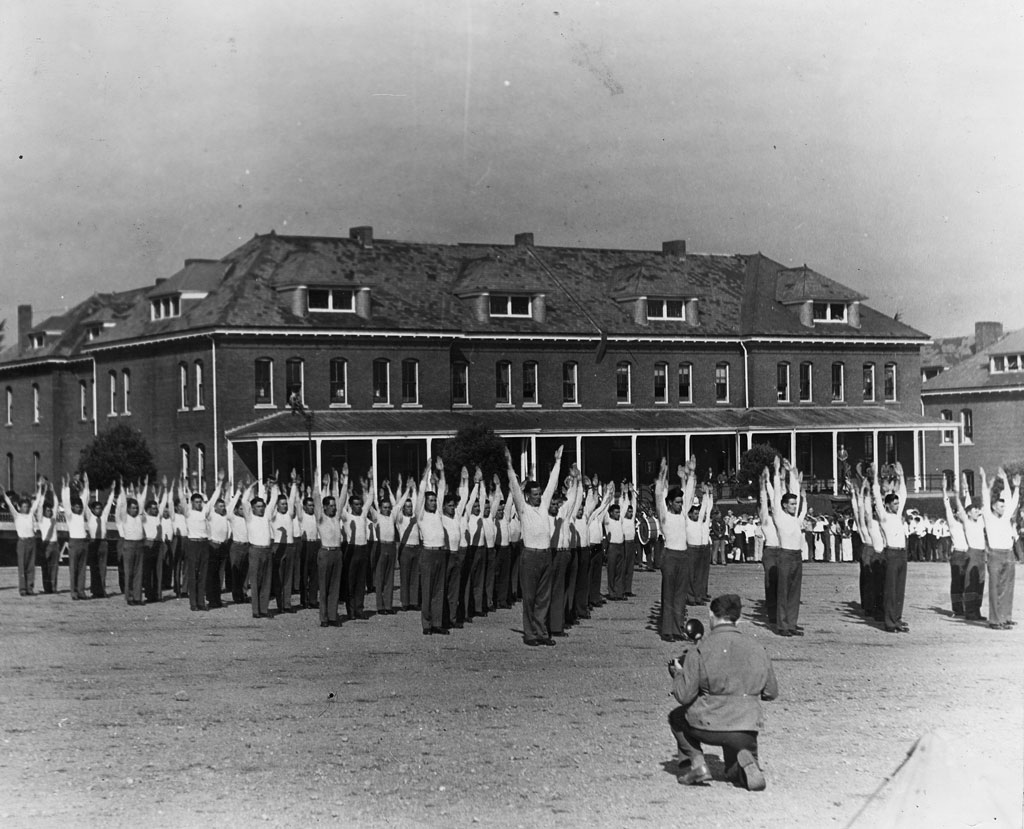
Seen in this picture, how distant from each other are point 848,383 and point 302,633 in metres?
45.5

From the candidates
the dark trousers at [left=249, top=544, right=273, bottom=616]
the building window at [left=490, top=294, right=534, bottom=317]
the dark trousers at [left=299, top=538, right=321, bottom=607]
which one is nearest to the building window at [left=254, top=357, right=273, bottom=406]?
the building window at [left=490, top=294, right=534, bottom=317]

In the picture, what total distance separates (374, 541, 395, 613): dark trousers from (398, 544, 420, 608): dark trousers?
0.19 meters

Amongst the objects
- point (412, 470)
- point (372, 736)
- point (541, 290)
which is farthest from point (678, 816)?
point (541, 290)

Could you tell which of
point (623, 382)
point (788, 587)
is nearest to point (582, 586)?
point (788, 587)

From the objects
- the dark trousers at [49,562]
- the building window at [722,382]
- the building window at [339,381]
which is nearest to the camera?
the dark trousers at [49,562]

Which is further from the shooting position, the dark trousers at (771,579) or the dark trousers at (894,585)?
the dark trousers at (771,579)

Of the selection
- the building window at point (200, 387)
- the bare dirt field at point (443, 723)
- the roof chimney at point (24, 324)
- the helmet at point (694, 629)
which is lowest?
the bare dirt field at point (443, 723)

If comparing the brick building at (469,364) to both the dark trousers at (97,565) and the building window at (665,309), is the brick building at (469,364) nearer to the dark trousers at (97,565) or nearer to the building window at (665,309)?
the building window at (665,309)

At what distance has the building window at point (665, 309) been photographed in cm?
5941

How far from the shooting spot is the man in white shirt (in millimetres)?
18188

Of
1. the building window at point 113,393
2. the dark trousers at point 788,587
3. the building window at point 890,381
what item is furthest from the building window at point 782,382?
the dark trousers at point 788,587

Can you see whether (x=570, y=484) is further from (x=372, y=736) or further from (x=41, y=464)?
(x=41, y=464)

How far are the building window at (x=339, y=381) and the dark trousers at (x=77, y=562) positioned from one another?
26.8 m

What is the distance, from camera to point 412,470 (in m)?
52.2
